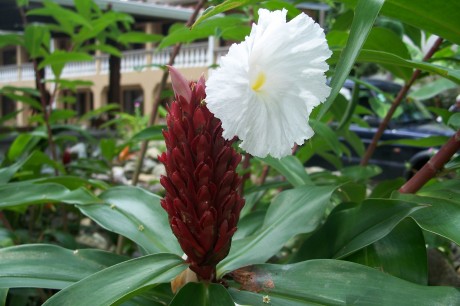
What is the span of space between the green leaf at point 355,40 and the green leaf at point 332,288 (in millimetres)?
208

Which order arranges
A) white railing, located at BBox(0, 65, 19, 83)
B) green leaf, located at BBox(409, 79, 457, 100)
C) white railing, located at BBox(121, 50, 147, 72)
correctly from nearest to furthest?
green leaf, located at BBox(409, 79, 457, 100), white railing, located at BBox(121, 50, 147, 72), white railing, located at BBox(0, 65, 19, 83)

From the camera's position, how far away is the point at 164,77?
5.21 ft

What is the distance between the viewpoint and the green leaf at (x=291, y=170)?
864mm

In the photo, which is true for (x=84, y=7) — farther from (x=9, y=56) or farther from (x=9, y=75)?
A: (x=9, y=56)

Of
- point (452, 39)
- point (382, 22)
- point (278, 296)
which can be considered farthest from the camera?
point (382, 22)

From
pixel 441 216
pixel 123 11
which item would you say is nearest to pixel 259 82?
pixel 441 216

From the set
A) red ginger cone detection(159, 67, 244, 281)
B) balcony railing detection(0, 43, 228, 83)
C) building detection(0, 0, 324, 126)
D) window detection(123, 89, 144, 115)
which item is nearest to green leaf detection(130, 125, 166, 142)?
red ginger cone detection(159, 67, 244, 281)

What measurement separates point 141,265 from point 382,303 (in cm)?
29

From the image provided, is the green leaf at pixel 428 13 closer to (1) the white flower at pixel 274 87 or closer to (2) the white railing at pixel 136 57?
(1) the white flower at pixel 274 87

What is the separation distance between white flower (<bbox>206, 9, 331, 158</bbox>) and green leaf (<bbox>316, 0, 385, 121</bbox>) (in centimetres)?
1

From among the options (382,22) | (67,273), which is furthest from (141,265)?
(382,22)

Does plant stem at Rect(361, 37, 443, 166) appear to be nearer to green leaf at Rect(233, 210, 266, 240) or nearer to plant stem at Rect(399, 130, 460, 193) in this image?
plant stem at Rect(399, 130, 460, 193)

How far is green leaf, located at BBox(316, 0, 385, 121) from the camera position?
16.6 inches

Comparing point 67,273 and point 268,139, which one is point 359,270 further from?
point 67,273
